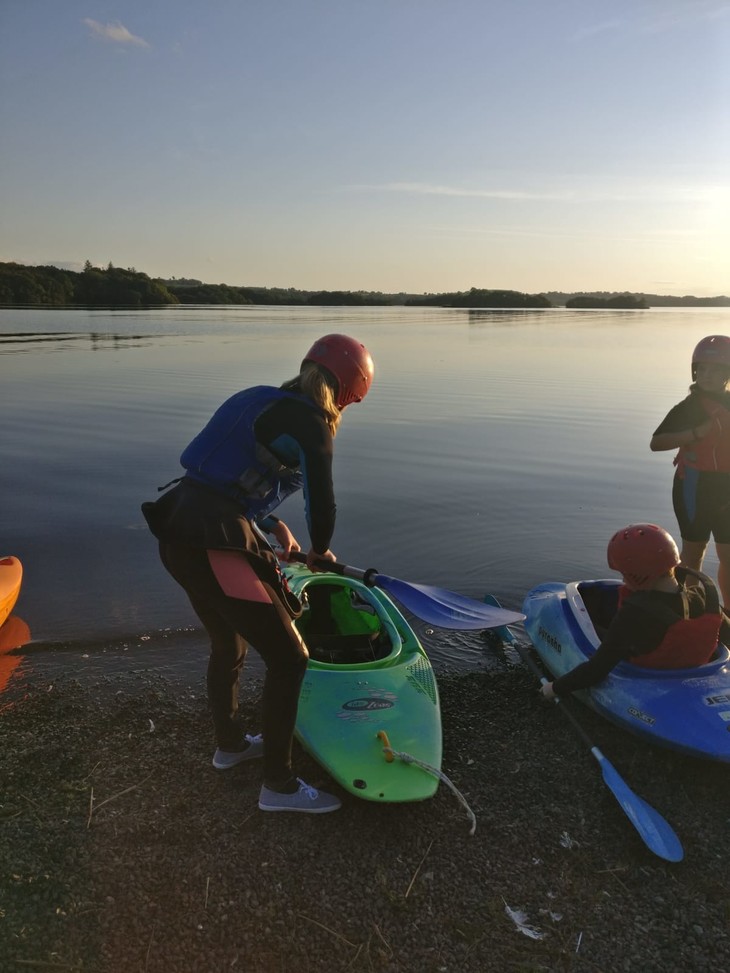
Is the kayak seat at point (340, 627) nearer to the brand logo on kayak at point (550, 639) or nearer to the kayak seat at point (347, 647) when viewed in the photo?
the kayak seat at point (347, 647)

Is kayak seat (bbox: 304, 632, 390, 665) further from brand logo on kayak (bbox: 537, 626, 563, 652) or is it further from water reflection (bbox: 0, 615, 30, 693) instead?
water reflection (bbox: 0, 615, 30, 693)

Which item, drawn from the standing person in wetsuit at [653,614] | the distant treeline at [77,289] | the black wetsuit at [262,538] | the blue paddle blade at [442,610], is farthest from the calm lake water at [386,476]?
the distant treeline at [77,289]

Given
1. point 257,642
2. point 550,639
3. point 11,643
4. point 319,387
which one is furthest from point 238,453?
point 11,643

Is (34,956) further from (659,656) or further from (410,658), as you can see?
(659,656)

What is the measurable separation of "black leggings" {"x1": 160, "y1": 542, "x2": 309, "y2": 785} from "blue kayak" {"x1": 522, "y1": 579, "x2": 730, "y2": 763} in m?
1.91

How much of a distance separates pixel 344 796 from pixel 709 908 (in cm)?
165

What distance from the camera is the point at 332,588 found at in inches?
202

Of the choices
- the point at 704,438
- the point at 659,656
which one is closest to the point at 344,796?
A: the point at 659,656

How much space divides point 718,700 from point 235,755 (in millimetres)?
2585

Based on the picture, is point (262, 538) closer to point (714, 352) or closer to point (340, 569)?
point (340, 569)

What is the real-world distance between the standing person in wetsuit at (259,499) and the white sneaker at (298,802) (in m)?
0.34

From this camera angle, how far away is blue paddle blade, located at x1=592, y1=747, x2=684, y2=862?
315 centimetres

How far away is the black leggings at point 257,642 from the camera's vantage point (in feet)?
9.98

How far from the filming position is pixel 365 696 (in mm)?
3939
